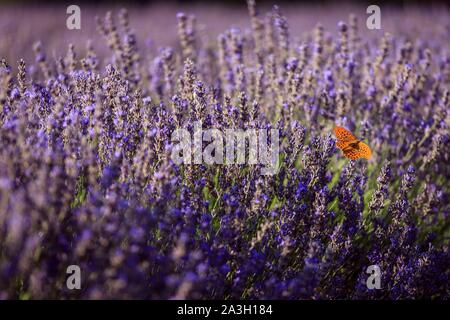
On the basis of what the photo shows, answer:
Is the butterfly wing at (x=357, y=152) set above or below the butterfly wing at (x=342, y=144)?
below

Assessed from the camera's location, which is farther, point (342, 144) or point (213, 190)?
point (342, 144)

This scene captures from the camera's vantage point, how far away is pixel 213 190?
2355 mm

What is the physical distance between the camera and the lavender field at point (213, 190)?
1565 millimetres

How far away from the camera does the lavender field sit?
1565 mm

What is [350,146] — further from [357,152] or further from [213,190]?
[213,190]

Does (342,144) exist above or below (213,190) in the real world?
above

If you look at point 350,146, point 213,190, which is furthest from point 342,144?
point 213,190

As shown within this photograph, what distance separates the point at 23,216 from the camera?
4.74 ft

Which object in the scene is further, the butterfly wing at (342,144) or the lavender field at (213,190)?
the butterfly wing at (342,144)

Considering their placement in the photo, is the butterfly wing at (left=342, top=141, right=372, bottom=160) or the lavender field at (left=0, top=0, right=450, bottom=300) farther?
the butterfly wing at (left=342, top=141, right=372, bottom=160)

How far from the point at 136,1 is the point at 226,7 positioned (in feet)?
6.58
